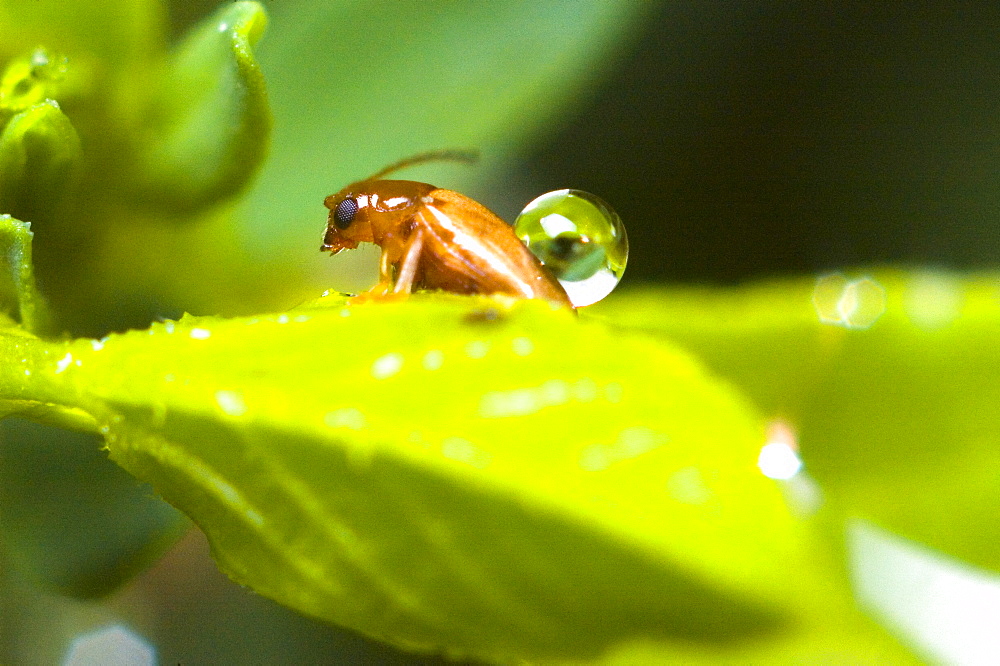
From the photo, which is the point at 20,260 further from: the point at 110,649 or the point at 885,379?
the point at 885,379

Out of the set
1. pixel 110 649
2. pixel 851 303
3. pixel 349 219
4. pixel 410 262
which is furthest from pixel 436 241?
pixel 110 649

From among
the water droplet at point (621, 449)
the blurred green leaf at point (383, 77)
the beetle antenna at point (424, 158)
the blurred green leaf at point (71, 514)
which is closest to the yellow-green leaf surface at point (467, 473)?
the water droplet at point (621, 449)

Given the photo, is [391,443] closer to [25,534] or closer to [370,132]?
[25,534]

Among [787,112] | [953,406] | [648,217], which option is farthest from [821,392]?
[787,112]

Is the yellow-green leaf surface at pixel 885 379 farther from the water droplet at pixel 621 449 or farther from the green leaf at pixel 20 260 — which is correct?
the green leaf at pixel 20 260

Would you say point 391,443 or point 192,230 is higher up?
point 192,230

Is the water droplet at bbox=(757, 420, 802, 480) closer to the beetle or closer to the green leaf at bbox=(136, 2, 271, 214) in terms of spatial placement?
the beetle
